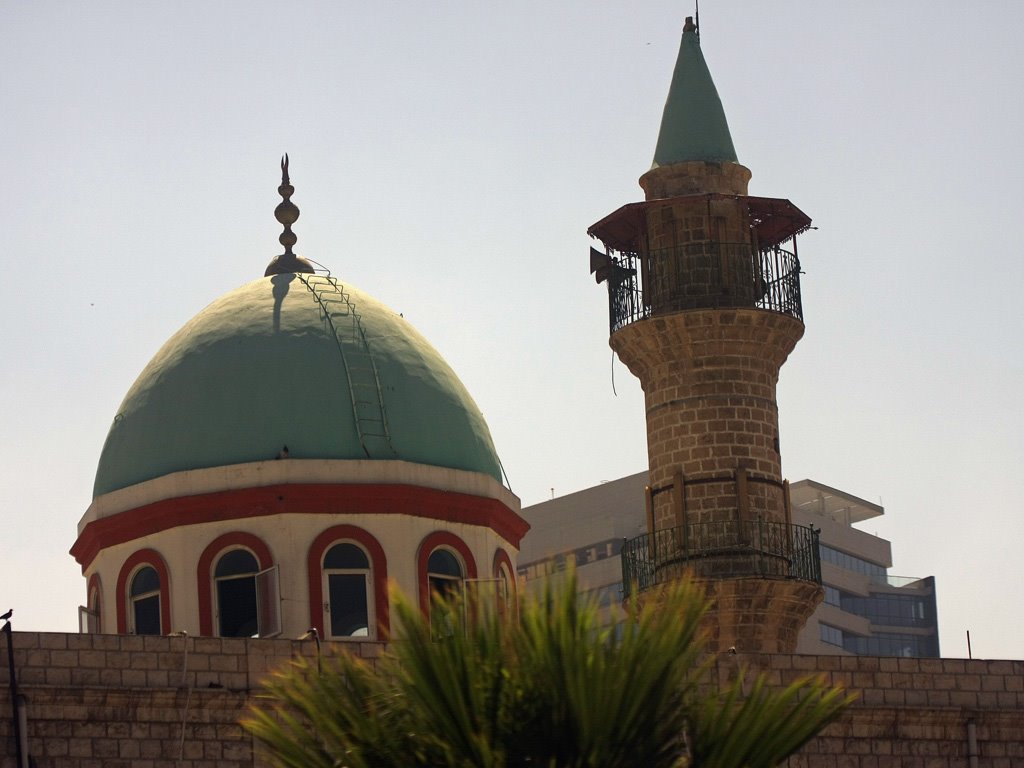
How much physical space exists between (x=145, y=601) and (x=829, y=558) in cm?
5995

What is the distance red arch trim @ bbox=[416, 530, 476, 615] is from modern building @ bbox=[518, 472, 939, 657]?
47285 mm

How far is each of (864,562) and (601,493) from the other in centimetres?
1189

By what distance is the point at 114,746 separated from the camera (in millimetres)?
23703

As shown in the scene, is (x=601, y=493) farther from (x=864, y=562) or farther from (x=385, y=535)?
(x=385, y=535)

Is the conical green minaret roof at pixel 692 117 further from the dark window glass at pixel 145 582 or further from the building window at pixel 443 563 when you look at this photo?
the dark window glass at pixel 145 582

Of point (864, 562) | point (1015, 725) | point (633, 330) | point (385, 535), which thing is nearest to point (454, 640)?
point (1015, 725)

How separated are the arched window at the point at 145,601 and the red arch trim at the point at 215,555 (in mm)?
787

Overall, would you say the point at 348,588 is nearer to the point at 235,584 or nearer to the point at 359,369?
the point at 235,584

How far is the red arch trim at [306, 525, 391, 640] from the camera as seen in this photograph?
3058cm

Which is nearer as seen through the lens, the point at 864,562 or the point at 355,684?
the point at 355,684

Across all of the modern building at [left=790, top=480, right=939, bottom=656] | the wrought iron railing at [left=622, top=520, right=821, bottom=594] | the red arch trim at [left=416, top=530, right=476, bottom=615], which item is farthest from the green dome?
the modern building at [left=790, top=480, right=939, bottom=656]

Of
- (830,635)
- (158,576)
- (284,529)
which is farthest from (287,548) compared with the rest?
(830,635)

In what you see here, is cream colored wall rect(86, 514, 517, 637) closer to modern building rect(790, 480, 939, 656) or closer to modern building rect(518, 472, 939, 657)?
modern building rect(518, 472, 939, 657)

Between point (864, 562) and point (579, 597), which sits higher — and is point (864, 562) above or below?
above
